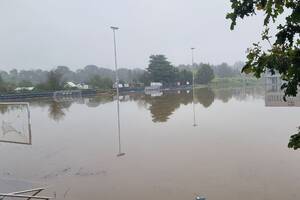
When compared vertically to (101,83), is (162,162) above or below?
below

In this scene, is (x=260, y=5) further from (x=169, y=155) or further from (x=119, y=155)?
(x=119, y=155)

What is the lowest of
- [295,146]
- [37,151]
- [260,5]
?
[37,151]

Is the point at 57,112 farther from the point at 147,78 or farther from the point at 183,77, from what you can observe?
the point at 183,77

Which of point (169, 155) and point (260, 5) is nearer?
point (260, 5)

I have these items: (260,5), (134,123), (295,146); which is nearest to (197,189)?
(295,146)

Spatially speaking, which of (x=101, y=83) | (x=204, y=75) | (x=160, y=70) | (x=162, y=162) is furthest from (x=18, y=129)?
(x=204, y=75)

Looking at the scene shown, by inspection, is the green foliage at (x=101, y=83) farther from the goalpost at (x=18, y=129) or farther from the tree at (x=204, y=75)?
the goalpost at (x=18, y=129)

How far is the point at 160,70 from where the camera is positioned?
66000mm

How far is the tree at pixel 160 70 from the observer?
2589 inches

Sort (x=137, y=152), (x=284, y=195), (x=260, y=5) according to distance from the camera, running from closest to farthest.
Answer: (x=260, y=5)
(x=284, y=195)
(x=137, y=152)

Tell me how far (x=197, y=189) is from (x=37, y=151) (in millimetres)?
6853

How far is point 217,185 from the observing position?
23.4 ft

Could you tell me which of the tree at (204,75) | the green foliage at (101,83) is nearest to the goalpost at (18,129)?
the green foliage at (101,83)

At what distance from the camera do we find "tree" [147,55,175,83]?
216 ft
